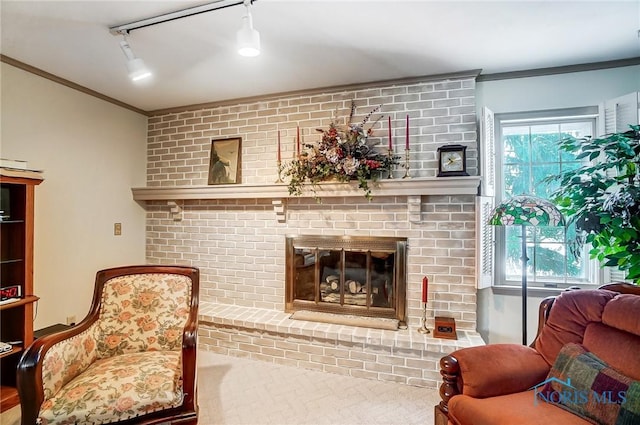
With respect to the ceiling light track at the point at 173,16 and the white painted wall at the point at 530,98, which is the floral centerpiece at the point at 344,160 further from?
the ceiling light track at the point at 173,16

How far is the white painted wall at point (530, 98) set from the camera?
2381mm

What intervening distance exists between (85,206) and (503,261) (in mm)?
3737

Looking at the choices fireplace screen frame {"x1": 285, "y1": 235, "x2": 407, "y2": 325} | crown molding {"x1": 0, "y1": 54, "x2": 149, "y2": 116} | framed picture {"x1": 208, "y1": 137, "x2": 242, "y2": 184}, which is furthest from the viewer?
framed picture {"x1": 208, "y1": 137, "x2": 242, "y2": 184}

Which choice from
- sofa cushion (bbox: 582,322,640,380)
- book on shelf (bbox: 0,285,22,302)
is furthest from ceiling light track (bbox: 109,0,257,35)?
sofa cushion (bbox: 582,322,640,380)

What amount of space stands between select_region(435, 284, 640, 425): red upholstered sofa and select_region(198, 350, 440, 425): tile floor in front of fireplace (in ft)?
1.81

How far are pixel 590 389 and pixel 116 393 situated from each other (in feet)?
7.01

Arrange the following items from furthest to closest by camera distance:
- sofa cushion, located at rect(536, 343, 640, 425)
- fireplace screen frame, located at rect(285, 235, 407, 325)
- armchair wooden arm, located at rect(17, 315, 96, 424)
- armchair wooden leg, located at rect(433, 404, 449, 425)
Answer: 1. fireplace screen frame, located at rect(285, 235, 407, 325)
2. armchair wooden leg, located at rect(433, 404, 449, 425)
3. armchair wooden arm, located at rect(17, 315, 96, 424)
4. sofa cushion, located at rect(536, 343, 640, 425)

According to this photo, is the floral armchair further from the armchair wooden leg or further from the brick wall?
the armchair wooden leg

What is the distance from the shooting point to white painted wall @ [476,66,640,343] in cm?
238

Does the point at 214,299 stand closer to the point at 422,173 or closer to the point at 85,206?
the point at 85,206

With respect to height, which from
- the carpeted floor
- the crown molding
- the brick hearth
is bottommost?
the carpeted floor

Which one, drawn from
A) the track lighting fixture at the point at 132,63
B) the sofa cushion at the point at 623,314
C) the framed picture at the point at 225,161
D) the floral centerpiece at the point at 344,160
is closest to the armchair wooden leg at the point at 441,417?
the sofa cushion at the point at 623,314

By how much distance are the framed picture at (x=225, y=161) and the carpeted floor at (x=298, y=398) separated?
1731 mm

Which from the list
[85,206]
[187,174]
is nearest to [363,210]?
[187,174]
